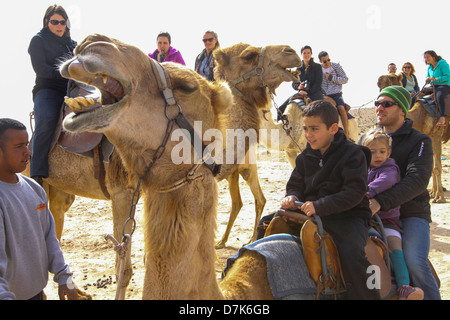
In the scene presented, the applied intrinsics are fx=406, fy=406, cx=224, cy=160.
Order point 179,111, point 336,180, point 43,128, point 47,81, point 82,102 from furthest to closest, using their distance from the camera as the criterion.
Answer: point 47,81 → point 43,128 → point 336,180 → point 179,111 → point 82,102

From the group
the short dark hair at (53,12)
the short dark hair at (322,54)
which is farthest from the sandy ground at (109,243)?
the short dark hair at (322,54)

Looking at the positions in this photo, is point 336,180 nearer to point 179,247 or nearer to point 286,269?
point 286,269

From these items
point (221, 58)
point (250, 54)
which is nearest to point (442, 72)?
point (250, 54)

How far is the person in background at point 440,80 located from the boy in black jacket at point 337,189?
358 inches

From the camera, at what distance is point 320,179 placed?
2781mm

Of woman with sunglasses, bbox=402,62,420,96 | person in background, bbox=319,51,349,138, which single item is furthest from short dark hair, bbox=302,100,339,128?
woman with sunglasses, bbox=402,62,420,96

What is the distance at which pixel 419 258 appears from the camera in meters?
2.94

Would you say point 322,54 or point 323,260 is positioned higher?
point 322,54

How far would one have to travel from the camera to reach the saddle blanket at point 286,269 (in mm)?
2380

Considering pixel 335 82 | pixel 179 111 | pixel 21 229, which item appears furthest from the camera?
pixel 335 82

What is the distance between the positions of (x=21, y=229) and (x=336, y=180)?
200 cm

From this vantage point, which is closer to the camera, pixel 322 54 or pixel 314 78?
pixel 314 78
